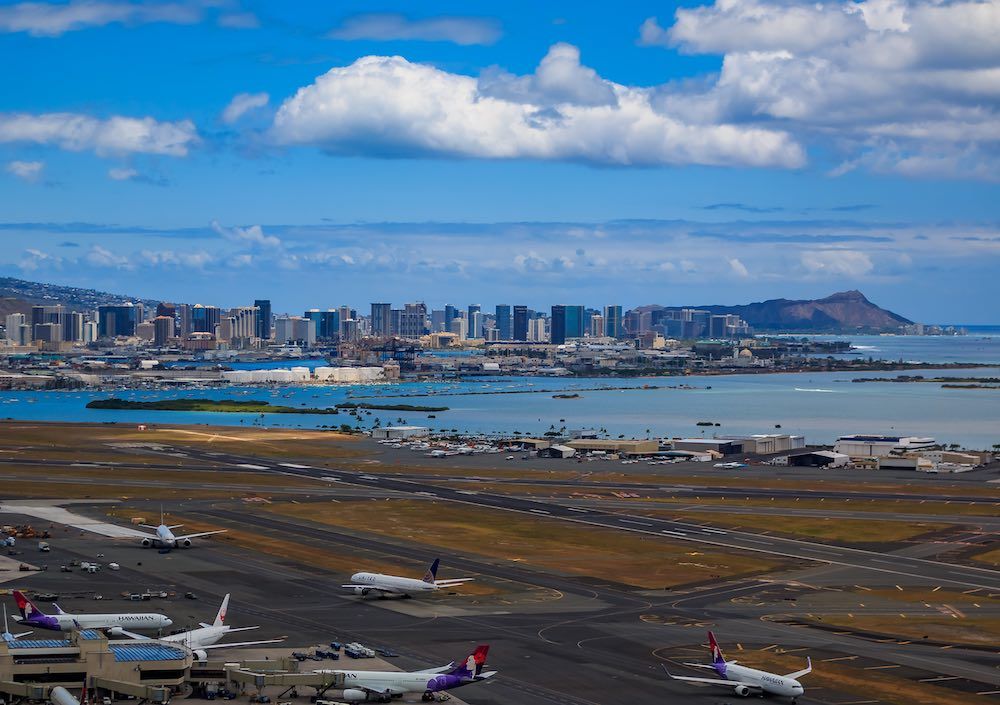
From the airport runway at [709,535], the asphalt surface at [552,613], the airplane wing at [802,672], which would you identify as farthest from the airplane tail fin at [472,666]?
the airport runway at [709,535]

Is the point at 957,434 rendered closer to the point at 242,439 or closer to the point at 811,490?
the point at 811,490

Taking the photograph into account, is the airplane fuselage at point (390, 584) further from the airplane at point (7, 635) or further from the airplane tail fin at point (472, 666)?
the airplane tail fin at point (472, 666)

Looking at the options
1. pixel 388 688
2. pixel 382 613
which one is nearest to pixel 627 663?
pixel 388 688

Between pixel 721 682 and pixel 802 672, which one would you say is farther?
pixel 802 672

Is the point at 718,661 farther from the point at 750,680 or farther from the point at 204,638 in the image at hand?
the point at 204,638

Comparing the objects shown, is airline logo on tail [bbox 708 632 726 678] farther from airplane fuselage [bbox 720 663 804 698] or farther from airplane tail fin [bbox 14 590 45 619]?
airplane tail fin [bbox 14 590 45 619]

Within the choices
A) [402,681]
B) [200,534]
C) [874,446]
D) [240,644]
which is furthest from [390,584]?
[874,446]
